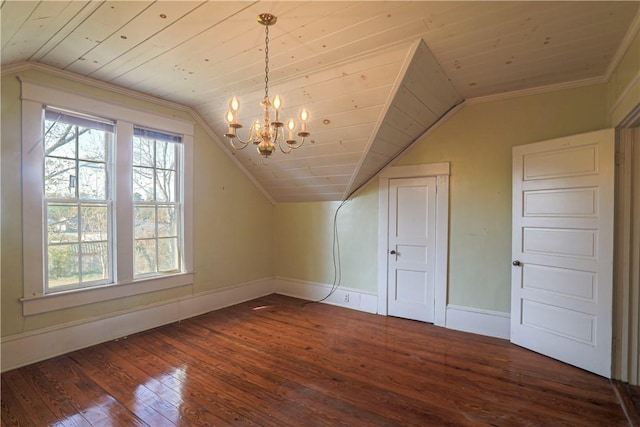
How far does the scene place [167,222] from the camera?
372cm

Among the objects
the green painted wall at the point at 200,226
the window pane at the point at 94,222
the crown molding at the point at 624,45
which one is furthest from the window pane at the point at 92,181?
the crown molding at the point at 624,45

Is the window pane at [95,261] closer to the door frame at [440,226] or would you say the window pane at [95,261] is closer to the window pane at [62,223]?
the window pane at [62,223]

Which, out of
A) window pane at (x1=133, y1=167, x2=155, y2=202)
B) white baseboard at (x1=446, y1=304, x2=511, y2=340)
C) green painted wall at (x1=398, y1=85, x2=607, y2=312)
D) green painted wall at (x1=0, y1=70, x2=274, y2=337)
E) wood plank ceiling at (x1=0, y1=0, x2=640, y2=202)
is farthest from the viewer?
window pane at (x1=133, y1=167, x2=155, y2=202)

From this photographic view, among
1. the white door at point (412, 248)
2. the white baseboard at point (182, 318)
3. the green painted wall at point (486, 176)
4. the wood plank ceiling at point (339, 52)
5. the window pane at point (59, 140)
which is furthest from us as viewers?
the white door at point (412, 248)

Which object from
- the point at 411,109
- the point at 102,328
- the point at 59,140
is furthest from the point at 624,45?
the point at 102,328

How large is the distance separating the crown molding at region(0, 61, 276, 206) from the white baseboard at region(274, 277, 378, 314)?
5.07ft

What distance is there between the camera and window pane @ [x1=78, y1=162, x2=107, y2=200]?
9.85 ft

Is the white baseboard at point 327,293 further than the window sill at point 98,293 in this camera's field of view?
Yes

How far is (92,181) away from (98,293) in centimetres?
114

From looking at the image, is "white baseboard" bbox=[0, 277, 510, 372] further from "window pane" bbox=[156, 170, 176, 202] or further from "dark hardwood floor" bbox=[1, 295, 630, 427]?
"window pane" bbox=[156, 170, 176, 202]

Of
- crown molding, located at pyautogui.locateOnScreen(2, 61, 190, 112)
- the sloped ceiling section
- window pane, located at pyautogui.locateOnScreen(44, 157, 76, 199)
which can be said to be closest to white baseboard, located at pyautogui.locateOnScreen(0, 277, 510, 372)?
window pane, located at pyautogui.locateOnScreen(44, 157, 76, 199)

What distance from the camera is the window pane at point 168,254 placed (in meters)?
3.66

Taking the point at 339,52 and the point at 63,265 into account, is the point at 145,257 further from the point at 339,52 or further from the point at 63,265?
the point at 339,52

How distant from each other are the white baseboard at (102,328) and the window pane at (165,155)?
167 centimetres
